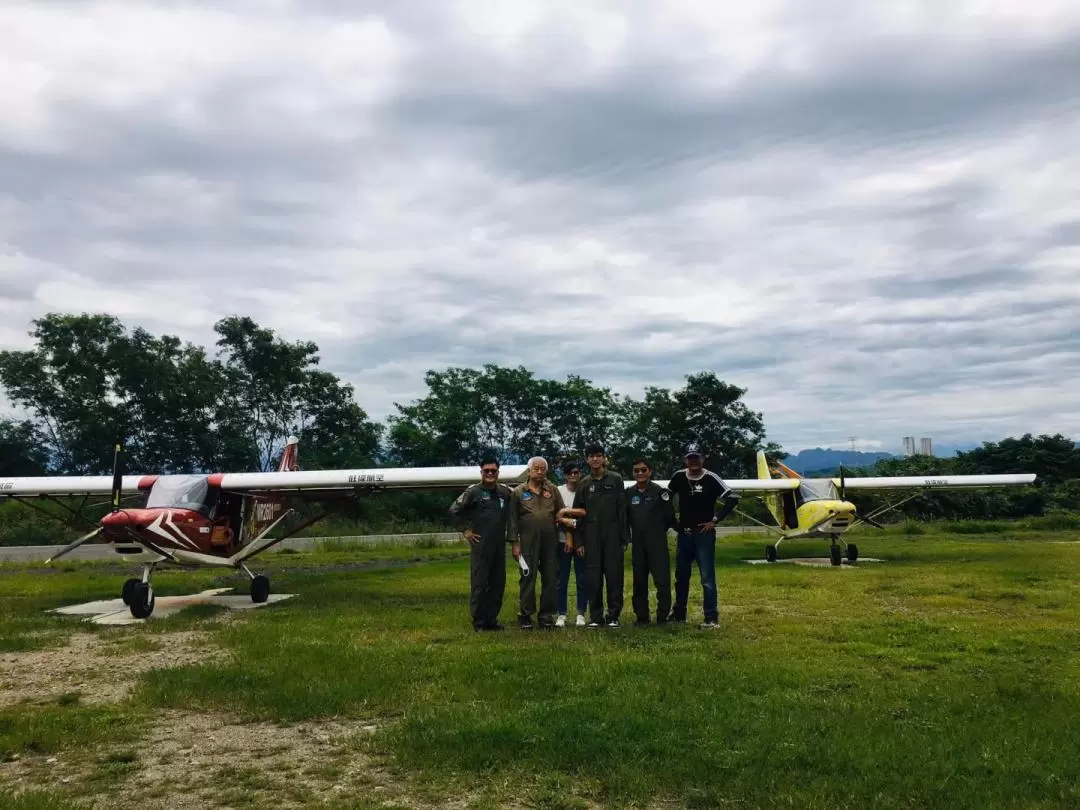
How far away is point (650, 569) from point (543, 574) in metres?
1.24

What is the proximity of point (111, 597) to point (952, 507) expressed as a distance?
135ft

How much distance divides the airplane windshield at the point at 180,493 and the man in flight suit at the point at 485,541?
601cm

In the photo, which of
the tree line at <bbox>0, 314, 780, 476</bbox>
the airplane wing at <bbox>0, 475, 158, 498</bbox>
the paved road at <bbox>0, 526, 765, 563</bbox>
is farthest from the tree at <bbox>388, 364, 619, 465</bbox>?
the airplane wing at <bbox>0, 475, 158, 498</bbox>

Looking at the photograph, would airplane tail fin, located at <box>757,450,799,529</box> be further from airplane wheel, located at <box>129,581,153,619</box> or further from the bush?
airplane wheel, located at <box>129,581,153,619</box>

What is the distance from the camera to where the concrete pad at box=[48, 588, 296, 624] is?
11258 mm

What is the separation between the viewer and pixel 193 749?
4.95m

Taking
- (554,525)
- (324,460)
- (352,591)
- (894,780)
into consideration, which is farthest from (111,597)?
(324,460)

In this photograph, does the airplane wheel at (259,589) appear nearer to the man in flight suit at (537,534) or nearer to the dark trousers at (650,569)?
the man in flight suit at (537,534)

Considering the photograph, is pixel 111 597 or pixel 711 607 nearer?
pixel 711 607

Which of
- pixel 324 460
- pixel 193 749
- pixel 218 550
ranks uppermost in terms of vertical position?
pixel 324 460

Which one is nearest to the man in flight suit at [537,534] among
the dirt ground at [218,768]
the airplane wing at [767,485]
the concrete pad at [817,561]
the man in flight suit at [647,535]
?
the man in flight suit at [647,535]

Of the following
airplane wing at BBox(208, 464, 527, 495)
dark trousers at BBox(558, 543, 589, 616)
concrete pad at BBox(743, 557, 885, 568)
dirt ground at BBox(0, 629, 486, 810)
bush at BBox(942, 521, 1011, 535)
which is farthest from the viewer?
bush at BBox(942, 521, 1011, 535)

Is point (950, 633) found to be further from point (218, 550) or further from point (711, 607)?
point (218, 550)

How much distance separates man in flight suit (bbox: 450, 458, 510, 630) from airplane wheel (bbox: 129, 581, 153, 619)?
5149mm
